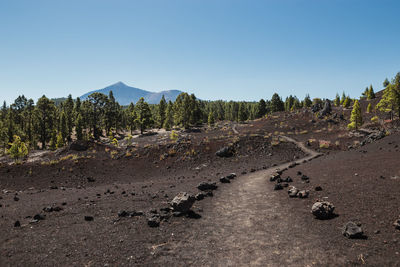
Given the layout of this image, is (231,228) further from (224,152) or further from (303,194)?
(224,152)

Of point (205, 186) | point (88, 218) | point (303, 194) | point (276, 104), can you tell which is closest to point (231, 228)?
point (303, 194)

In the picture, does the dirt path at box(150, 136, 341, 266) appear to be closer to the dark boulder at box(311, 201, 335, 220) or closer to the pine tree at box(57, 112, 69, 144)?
the dark boulder at box(311, 201, 335, 220)

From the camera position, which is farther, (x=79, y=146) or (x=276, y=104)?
(x=276, y=104)

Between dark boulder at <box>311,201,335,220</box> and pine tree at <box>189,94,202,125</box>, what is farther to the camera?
pine tree at <box>189,94,202,125</box>

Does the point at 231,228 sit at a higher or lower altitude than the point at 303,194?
lower

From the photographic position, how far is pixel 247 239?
340 inches

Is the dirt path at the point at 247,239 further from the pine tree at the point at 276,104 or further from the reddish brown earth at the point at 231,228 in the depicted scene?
the pine tree at the point at 276,104

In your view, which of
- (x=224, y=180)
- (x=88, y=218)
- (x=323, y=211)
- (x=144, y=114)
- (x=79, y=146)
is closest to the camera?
(x=323, y=211)

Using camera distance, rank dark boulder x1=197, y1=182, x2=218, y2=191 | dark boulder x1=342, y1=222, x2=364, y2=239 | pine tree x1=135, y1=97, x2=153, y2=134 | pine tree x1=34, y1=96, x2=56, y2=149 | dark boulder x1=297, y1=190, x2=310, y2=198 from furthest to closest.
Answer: pine tree x1=135, y1=97, x2=153, y2=134 < pine tree x1=34, y1=96, x2=56, y2=149 < dark boulder x1=197, y1=182, x2=218, y2=191 < dark boulder x1=297, y1=190, x2=310, y2=198 < dark boulder x1=342, y1=222, x2=364, y2=239

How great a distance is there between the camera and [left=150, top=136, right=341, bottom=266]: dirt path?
23.8 feet

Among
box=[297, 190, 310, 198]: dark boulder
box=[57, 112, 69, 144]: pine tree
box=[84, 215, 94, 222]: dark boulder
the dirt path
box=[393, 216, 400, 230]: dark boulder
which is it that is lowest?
the dirt path

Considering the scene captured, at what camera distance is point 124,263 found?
7180 mm

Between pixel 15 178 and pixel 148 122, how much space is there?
53890 millimetres

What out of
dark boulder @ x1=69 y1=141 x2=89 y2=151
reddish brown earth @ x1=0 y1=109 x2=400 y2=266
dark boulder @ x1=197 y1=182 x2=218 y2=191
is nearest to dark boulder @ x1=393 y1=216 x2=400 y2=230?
reddish brown earth @ x1=0 y1=109 x2=400 y2=266
